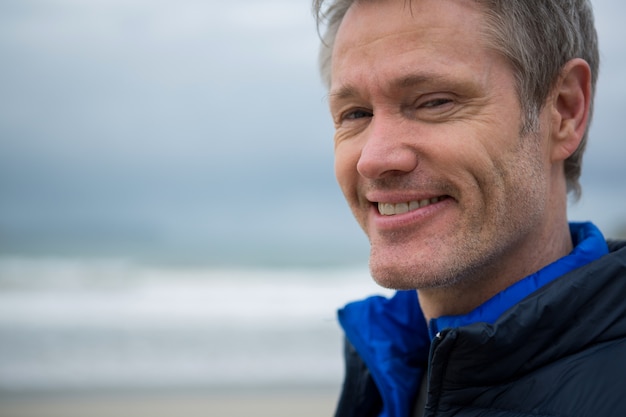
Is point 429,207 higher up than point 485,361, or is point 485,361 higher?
point 429,207

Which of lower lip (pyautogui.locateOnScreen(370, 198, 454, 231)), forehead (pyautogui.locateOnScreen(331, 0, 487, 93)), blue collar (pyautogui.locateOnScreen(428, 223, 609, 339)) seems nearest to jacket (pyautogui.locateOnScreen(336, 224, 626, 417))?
blue collar (pyautogui.locateOnScreen(428, 223, 609, 339))

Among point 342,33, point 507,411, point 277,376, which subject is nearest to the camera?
point 507,411

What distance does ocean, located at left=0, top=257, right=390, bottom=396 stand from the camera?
906cm

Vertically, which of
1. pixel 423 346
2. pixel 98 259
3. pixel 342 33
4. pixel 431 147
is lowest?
pixel 423 346

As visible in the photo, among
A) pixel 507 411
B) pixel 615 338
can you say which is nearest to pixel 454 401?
pixel 507 411

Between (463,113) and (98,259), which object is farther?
(98,259)

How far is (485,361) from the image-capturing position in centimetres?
183

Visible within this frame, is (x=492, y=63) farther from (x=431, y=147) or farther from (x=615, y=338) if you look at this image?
(x=615, y=338)

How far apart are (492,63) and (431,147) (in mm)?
314

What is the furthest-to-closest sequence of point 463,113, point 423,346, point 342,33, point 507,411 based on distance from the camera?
point 423,346, point 342,33, point 463,113, point 507,411

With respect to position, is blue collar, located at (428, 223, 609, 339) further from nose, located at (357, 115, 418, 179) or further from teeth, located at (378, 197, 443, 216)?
nose, located at (357, 115, 418, 179)

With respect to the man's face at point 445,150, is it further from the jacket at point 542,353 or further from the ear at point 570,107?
the jacket at point 542,353

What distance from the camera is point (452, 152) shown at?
2.06 meters

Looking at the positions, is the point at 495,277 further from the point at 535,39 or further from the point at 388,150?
the point at 535,39
